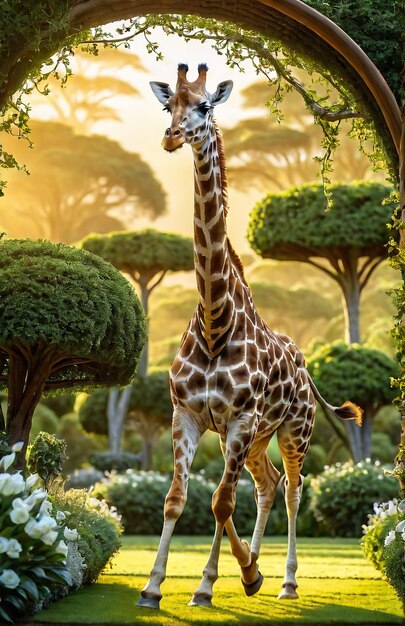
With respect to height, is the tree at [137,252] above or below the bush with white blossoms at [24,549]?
above

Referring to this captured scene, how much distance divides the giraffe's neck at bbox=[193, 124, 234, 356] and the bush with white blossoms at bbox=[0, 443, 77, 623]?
69.0 inches

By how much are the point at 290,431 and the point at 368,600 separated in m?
1.63

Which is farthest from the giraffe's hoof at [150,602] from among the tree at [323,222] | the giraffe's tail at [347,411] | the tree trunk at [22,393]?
the tree at [323,222]

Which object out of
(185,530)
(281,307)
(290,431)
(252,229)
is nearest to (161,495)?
(185,530)

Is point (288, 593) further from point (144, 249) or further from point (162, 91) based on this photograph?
point (144, 249)

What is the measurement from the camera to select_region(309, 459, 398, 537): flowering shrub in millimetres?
15781

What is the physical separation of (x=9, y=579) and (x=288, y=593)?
3.14 meters

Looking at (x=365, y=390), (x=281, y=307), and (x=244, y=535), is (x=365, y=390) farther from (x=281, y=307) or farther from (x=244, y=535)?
(x=281, y=307)

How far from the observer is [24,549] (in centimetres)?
583

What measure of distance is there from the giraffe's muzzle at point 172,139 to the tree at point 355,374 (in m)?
11.3

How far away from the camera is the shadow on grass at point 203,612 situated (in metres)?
6.33

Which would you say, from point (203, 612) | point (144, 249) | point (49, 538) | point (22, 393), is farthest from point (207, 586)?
point (144, 249)

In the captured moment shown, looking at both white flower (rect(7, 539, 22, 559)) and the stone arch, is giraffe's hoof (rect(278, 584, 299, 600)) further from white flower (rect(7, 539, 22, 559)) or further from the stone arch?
the stone arch

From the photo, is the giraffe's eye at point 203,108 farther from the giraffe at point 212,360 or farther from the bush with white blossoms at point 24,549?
the bush with white blossoms at point 24,549
